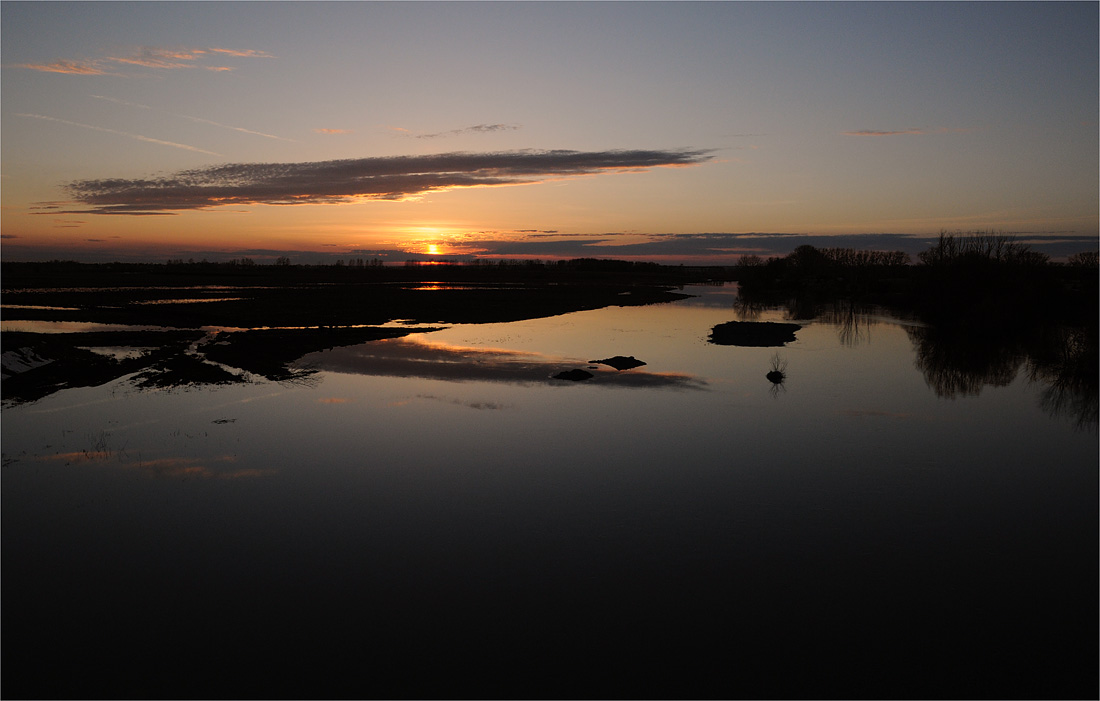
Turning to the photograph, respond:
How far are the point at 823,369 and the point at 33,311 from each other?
5050cm

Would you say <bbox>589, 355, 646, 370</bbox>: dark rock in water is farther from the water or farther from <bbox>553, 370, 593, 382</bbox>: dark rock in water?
the water

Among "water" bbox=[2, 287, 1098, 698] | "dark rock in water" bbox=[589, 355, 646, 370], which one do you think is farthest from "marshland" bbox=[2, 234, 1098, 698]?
"dark rock in water" bbox=[589, 355, 646, 370]

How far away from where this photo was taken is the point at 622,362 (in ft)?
90.0

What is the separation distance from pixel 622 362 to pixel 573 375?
3.94 m

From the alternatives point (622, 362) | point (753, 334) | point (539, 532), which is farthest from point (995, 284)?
point (539, 532)

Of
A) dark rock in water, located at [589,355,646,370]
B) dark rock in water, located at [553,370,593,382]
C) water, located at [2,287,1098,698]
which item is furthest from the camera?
dark rock in water, located at [589,355,646,370]

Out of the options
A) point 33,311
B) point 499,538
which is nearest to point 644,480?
point 499,538

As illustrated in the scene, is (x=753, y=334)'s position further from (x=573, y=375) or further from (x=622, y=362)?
(x=573, y=375)

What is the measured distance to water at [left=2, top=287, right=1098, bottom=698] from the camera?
720cm

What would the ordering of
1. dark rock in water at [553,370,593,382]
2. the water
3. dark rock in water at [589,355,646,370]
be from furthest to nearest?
dark rock in water at [589,355,646,370] → dark rock in water at [553,370,593,382] → the water

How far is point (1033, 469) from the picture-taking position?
568 inches

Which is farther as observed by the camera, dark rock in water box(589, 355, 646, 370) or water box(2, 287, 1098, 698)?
dark rock in water box(589, 355, 646, 370)

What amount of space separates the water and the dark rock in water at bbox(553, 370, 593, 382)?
13.4 ft

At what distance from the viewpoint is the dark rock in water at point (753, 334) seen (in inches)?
1405
